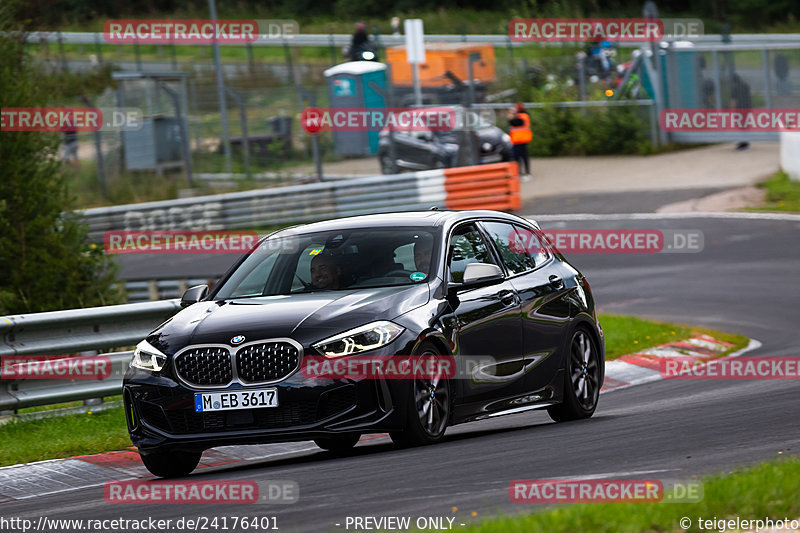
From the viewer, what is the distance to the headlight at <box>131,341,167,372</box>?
28.9 feet

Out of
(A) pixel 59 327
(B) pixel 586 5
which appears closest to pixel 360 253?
(A) pixel 59 327

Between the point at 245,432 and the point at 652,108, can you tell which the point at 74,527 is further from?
the point at 652,108

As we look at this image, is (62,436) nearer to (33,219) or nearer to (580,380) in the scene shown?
(580,380)

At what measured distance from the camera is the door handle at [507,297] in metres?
10.0

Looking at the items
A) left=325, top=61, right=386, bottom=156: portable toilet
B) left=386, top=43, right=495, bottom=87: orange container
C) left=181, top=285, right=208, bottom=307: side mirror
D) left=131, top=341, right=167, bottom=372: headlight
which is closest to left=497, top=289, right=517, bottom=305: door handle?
left=181, top=285, right=208, bottom=307: side mirror

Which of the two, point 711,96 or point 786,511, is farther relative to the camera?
point 711,96

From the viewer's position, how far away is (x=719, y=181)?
30.8 metres

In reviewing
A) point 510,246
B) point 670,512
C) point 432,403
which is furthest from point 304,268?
point 670,512

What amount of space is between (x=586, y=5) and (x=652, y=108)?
3214cm

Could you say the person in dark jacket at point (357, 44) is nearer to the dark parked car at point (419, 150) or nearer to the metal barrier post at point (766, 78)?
the dark parked car at point (419, 150)

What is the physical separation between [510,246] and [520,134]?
22087mm

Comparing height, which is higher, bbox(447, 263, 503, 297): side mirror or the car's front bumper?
bbox(447, 263, 503, 297): side mirror

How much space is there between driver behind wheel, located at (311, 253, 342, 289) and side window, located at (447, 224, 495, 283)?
773 millimetres

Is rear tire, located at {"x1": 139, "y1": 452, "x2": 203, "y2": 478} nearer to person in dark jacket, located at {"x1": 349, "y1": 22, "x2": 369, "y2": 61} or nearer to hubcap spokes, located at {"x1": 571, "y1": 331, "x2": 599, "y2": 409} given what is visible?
hubcap spokes, located at {"x1": 571, "y1": 331, "x2": 599, "y2": 409}
